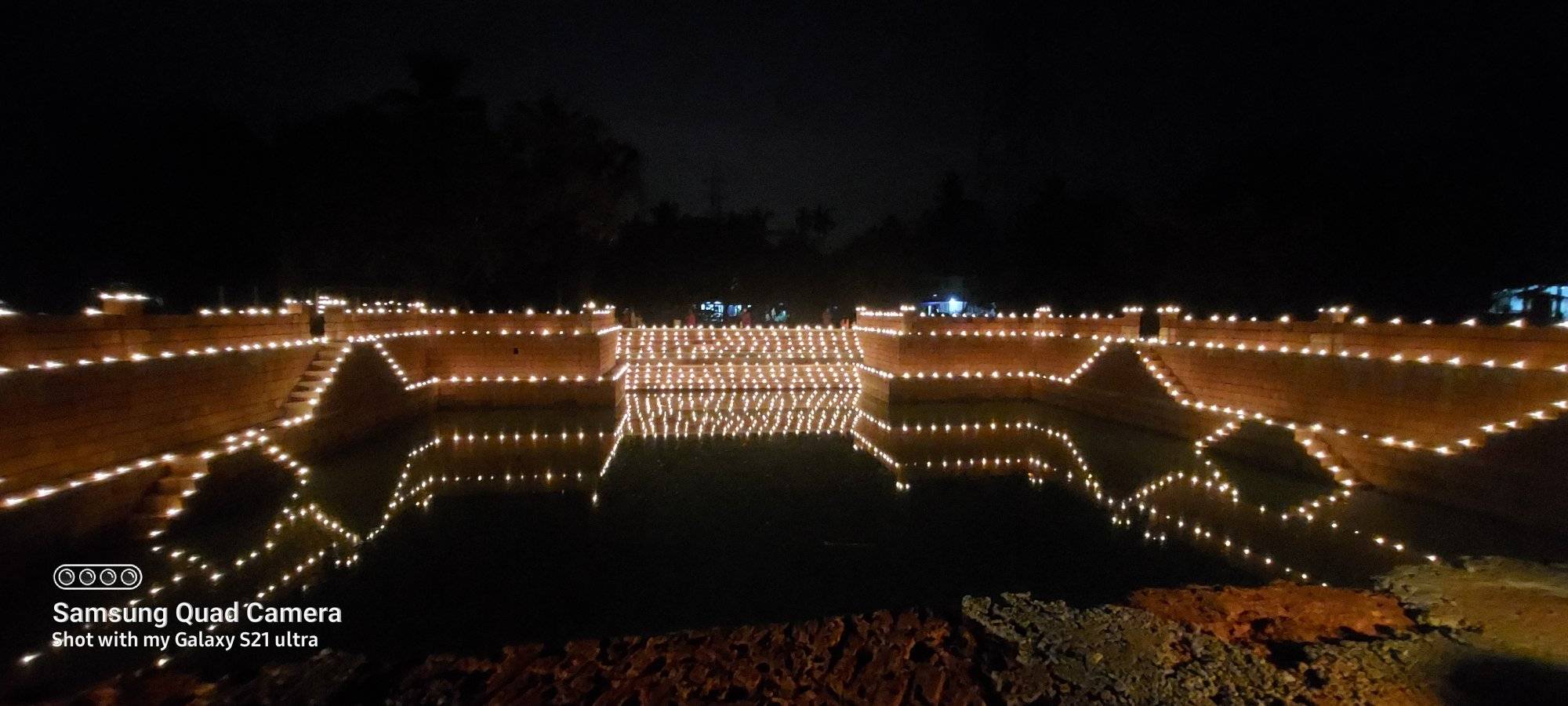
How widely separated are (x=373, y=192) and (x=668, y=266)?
51.0ft

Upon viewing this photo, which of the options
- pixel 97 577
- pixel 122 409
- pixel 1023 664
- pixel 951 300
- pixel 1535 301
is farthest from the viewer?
pixel 951 300

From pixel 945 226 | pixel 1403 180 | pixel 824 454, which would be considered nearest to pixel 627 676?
pixel 824 454

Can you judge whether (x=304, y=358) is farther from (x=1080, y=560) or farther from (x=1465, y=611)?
(x=1465, y=611)

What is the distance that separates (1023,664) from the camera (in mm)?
4098

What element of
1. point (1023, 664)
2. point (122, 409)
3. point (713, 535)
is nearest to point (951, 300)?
point (713, 535)

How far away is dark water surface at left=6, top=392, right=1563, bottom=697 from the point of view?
503 centimetres

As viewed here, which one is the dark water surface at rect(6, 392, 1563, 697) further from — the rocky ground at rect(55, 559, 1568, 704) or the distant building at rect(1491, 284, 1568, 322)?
the distant building at rect(1491, 284, 1568, 322)

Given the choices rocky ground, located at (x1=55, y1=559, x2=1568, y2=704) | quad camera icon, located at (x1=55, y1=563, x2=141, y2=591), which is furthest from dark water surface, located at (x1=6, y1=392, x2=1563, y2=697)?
rocky ground, located at (x1=55, y1=559, x2=1568, y2=704)

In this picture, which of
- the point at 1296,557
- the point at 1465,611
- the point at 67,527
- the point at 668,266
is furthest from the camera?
the point at 668,266

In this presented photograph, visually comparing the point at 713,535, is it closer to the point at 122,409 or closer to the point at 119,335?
the point at 122,409

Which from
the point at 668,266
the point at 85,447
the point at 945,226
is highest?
the point at 945,226

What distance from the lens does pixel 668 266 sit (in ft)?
103

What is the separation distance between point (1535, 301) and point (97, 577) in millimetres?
24594

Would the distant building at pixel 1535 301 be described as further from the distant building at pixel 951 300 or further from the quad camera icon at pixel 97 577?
the quad camera icon at pixel 97 577
